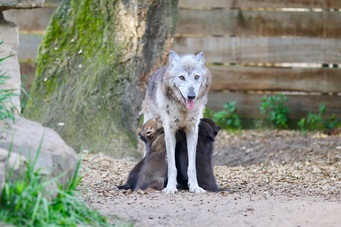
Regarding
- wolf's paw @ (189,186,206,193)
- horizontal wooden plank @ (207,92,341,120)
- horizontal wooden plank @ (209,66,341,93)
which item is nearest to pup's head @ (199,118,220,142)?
wolf's paw @ (189,186,206,193)

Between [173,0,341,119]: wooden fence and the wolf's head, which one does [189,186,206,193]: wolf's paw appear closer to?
the wolf's head

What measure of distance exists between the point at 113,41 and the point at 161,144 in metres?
2.30

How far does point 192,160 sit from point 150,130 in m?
0.67

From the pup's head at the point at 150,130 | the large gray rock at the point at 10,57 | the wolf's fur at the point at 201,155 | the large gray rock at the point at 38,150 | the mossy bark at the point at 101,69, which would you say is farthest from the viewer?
the mossy bark at the point at 101,69

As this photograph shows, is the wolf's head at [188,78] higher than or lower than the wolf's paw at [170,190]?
higher

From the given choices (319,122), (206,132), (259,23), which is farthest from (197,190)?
(259,23)

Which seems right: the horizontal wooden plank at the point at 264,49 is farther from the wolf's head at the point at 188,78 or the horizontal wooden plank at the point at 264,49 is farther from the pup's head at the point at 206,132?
the wolf's head at the point at 188,78

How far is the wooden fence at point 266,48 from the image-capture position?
494 inches

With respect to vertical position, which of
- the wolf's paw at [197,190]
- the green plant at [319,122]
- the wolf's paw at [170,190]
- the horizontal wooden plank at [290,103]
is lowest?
the green plant at [319,122]

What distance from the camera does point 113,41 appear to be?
995 cm

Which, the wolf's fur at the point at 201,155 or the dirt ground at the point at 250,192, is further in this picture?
the wolf's fur at the point at 201,155

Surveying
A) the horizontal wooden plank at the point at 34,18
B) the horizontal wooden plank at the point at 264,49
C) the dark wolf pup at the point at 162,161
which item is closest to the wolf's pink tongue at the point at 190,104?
the dark wolf pup at the point at 162,161

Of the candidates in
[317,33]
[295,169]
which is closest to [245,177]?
[295,169]

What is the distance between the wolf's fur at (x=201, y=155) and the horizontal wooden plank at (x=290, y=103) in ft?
15.0
